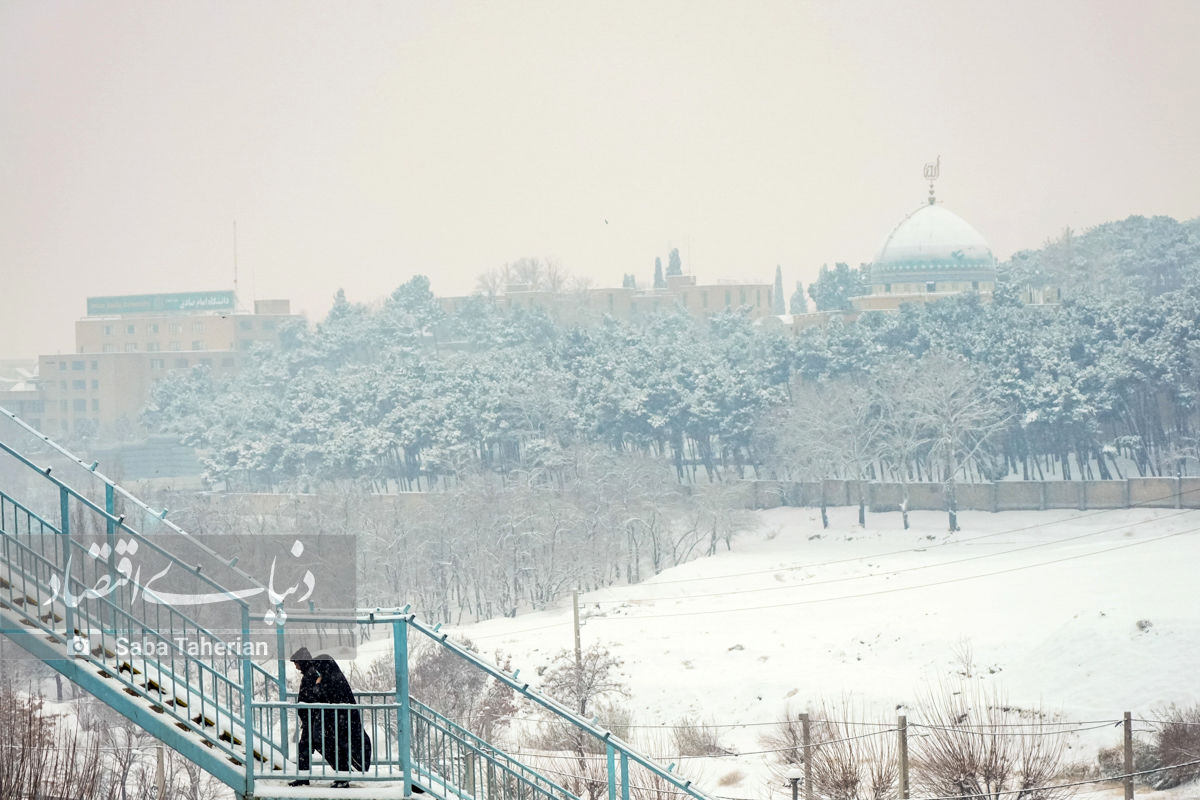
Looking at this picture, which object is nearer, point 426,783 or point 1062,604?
point 426,783

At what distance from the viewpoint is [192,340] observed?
396 ft

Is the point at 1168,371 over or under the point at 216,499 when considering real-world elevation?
over

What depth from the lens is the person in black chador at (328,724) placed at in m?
10.7

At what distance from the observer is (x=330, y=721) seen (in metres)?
11.0

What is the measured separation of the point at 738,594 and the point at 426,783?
Answer: 37959mm

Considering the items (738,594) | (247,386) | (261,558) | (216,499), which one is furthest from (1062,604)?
(247,386)

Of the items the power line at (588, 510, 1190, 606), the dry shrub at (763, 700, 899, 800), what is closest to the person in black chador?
the dry shrub at (763, 700, 899, 800)

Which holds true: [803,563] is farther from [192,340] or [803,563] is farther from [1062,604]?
[192,340]

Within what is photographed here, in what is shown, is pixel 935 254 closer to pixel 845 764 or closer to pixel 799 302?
pixel 799 302

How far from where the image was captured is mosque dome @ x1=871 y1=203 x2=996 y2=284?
9225cm

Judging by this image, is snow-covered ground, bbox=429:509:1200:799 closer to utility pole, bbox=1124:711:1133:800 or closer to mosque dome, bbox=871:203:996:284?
utility pole, bbox=1124:711:1133:800

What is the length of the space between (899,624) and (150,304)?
89.7 metres

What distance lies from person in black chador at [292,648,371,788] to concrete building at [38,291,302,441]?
101 meters

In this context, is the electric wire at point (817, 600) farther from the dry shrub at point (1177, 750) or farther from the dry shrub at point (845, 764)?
the dry shrub at point (1177, 750)
